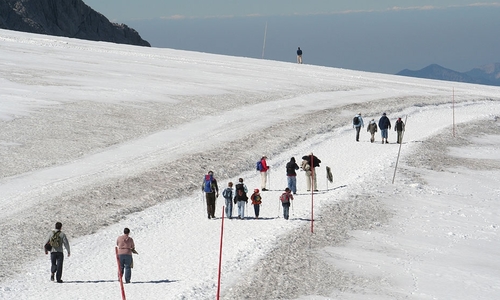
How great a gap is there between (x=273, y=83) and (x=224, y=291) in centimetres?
4754

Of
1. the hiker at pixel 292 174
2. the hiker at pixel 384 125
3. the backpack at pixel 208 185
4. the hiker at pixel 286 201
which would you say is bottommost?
the hiker at pixel 286 201

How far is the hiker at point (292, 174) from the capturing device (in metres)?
32.2

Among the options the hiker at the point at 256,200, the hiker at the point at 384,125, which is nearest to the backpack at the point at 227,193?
the hiker at the point at 256,200

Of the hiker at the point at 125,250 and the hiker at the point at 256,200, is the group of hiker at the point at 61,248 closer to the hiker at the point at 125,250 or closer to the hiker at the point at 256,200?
the hiker at the point at 125,250

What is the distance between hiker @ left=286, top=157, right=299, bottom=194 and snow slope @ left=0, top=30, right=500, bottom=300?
0.57m

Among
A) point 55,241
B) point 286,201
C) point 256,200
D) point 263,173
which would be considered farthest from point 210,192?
point 55,241

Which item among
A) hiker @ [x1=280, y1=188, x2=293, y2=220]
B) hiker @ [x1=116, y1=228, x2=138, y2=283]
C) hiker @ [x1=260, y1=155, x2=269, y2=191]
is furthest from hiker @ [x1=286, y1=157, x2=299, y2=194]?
hiker @ [x1=116, y1=228, x2=138, y2=283]

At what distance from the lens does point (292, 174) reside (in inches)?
1278

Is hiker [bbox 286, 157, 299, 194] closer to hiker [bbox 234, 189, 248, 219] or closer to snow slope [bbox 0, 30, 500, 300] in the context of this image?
snow slope [bbox 0, 30, 500, 300]

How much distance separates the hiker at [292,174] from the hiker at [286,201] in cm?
411

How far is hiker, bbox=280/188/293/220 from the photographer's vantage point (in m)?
27.9

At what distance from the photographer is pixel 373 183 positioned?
35344 millimetres

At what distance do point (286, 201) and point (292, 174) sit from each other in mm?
4570

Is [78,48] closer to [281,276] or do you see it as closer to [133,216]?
[133,216]
